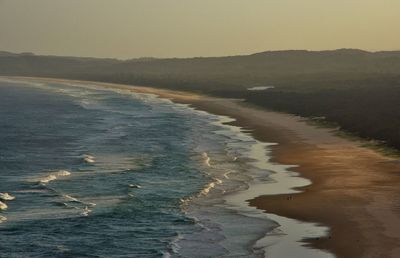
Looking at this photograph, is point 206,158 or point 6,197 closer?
point 6,197

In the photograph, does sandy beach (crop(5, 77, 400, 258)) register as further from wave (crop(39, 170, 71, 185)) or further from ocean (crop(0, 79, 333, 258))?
wave (crop(39, 170, 71, 185))

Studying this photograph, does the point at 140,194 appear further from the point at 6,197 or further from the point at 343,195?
the point at 343,195

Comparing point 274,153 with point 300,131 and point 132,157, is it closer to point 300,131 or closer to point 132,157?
point 132,157

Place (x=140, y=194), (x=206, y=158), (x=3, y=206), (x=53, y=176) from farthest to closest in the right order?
(x=206, y=158), (x=53, y=176), (x=140, y=194), (x=3, y=206)

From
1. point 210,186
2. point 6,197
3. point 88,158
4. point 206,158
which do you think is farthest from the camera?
point 206,158

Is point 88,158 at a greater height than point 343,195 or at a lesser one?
lesser

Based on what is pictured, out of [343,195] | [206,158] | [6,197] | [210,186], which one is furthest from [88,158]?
[343,195]
